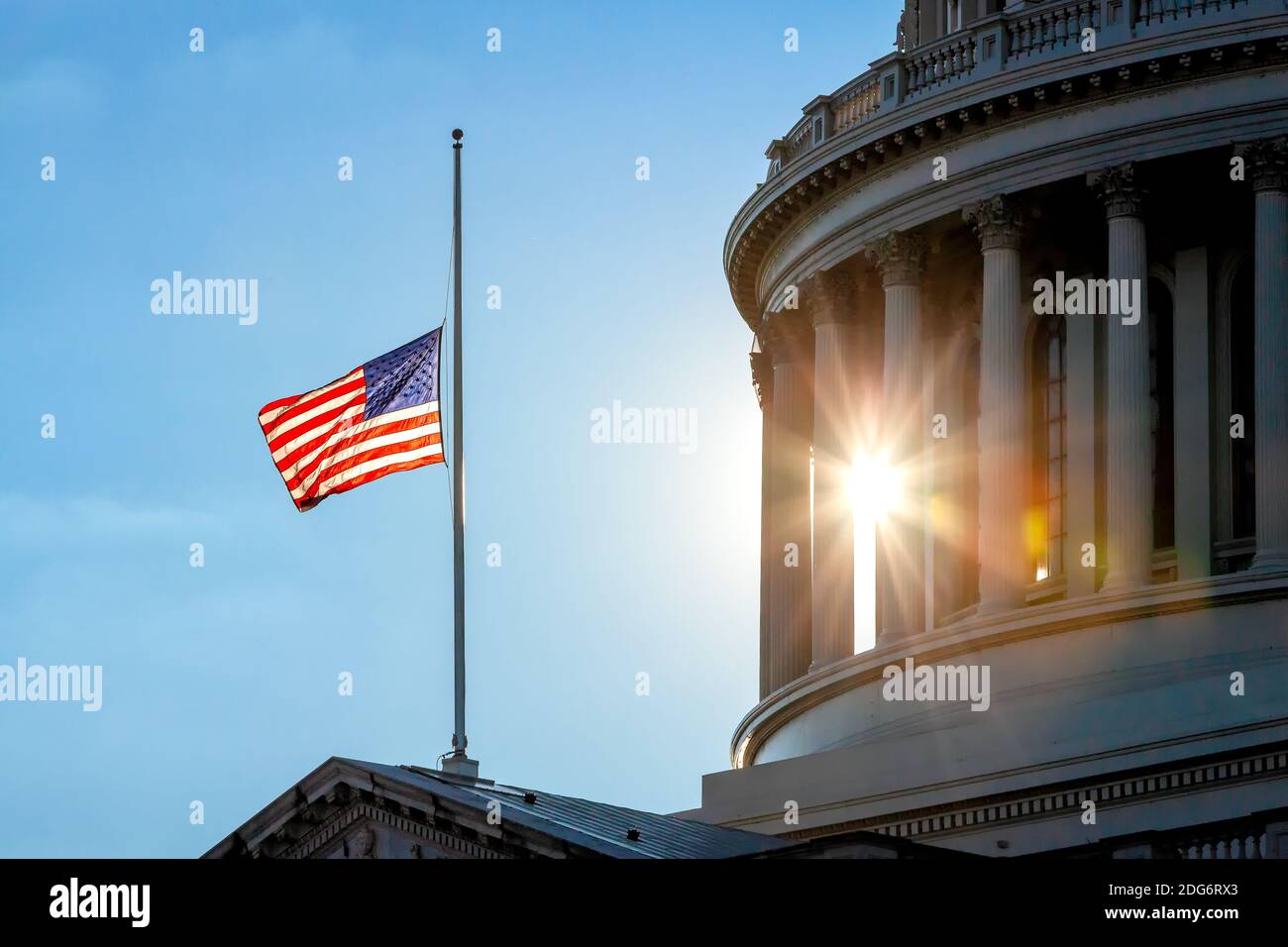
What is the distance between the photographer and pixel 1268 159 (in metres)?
51.5

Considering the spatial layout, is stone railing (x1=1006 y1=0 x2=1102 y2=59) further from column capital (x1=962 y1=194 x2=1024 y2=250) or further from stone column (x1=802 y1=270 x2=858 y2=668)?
stone column (x1=802 y1=270 x2=858 y2=668)

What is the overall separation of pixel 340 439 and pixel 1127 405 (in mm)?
14195

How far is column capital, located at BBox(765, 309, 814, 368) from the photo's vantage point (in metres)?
59.9

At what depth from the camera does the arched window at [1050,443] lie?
54.3 metres

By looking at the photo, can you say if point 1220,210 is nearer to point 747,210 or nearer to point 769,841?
point 747,210

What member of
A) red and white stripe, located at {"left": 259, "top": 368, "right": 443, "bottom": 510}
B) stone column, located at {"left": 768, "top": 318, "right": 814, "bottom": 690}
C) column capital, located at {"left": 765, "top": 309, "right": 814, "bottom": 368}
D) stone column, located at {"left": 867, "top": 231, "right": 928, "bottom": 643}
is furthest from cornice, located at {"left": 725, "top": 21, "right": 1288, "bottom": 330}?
red and white stripe, located at {"left": 259, "top": 368, "right": 443, "bottom": 510}

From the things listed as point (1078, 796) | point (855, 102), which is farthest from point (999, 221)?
point (1078, 796)

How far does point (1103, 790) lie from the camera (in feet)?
141

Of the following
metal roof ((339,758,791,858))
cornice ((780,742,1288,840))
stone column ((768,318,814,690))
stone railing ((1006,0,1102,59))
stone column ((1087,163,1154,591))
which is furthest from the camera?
stone column ((768,318,814,690))

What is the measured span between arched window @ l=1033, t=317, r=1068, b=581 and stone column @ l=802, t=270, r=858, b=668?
167 inches

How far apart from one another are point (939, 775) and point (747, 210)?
1701 cm

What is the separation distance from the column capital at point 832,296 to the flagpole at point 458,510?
1316 centimetres

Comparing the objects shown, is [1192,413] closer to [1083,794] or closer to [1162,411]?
[1162,411]
